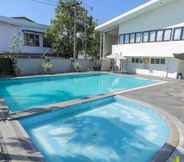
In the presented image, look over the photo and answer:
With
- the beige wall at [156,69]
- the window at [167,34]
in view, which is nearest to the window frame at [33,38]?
the beige wall at [156,69]

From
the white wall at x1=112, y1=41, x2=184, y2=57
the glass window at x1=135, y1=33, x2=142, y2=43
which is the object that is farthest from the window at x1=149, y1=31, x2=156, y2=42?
the glass window at x1=135, y1=33, x2=142, y2=43

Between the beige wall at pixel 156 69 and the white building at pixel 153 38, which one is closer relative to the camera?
the white building at pixel 153 38

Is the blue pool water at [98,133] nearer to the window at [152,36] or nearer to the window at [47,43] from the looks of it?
the window at [152,36]

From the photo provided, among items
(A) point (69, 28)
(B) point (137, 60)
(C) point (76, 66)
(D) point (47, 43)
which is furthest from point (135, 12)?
(D) point (47, 43)

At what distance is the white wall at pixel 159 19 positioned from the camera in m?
17.5

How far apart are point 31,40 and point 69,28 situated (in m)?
6.12

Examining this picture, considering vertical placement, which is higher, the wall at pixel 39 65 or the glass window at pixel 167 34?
the glass window at pixel 167 34

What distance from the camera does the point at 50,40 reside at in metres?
27.4

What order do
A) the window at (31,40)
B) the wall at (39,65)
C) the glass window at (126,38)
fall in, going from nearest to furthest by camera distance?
the wall at (39,65), the glass window at (126,38), the window at (31,40)

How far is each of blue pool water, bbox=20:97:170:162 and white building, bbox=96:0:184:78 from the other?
11.7 meters

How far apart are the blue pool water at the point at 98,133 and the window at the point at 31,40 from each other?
776 inches

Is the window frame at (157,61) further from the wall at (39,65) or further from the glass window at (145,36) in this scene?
the wall at (39,65)

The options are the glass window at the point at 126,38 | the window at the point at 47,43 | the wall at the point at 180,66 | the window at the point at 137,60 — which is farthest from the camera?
the window at the point at 47,43

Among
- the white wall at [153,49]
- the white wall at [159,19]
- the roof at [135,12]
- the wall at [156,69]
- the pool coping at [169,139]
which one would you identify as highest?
the roof at [135,12]
